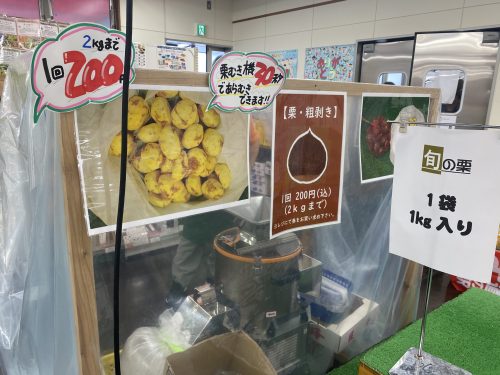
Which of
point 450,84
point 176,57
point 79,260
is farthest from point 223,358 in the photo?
point 450,84

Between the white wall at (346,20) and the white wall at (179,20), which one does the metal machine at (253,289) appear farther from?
the white wall at (179,20)

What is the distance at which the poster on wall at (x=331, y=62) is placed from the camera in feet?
13.9

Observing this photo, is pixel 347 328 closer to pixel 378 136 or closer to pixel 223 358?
pixel 223 358

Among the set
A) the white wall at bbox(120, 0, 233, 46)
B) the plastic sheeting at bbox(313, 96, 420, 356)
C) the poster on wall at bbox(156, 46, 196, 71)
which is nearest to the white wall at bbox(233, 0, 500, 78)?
the white wall at bbox(120, 0, 233, 46)

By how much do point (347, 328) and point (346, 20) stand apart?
Answer: 12.1ft

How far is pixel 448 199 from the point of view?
888 millimetres

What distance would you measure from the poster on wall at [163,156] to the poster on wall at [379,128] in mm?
539

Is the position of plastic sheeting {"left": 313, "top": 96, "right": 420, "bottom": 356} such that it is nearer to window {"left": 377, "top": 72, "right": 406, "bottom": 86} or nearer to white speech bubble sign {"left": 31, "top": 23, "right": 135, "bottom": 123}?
white speech bubble sign {"left": 31, "top": 23, "right": 135, "bottom": 123}

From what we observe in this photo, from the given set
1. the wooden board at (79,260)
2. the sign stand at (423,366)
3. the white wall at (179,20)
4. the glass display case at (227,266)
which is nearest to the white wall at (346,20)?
the white wall at (179,20)

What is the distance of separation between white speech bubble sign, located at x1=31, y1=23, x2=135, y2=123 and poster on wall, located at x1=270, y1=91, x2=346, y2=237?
0.46 metres

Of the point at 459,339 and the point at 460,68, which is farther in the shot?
the point at 460,68

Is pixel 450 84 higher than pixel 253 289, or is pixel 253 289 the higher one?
pixel 450 84

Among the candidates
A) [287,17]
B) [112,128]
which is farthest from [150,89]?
[287,17]

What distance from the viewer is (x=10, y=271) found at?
3.58 feet
